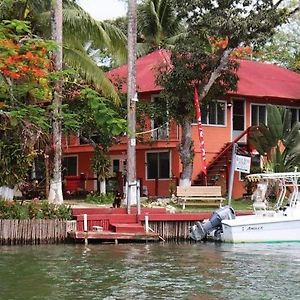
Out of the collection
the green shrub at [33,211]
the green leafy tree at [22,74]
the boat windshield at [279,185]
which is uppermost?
the green leafy tree at [22,74]

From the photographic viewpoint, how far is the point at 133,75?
3039 cm

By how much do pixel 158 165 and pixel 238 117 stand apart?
5397mm

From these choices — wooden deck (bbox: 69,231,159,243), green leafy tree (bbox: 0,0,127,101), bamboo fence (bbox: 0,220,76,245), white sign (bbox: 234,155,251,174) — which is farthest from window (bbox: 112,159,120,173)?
bamboo fence (bbox: 0,220,76,245)

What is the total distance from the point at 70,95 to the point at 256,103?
40.6ft

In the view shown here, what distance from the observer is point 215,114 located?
4088 cm

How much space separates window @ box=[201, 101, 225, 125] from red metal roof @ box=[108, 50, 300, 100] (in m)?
1.18

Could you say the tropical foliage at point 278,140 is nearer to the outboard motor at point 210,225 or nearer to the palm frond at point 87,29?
the outboard motor at point 210,225

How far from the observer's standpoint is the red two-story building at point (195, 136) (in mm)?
39125

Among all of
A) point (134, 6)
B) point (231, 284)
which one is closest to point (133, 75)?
point (134, 6)

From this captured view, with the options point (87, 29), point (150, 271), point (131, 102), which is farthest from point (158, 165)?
point (150, 271)

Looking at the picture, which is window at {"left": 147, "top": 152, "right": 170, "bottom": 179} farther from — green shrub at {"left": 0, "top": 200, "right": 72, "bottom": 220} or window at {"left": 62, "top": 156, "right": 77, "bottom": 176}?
green shrub at {"left": 0, "top": 200, "right": 72, "bottom": 220}

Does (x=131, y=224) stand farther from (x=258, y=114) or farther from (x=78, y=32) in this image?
(x=258, y=114)

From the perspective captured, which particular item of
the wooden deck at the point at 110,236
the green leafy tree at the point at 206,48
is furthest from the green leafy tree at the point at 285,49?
the wooden deck at the point at 110,236

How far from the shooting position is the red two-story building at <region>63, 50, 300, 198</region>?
3912cm
